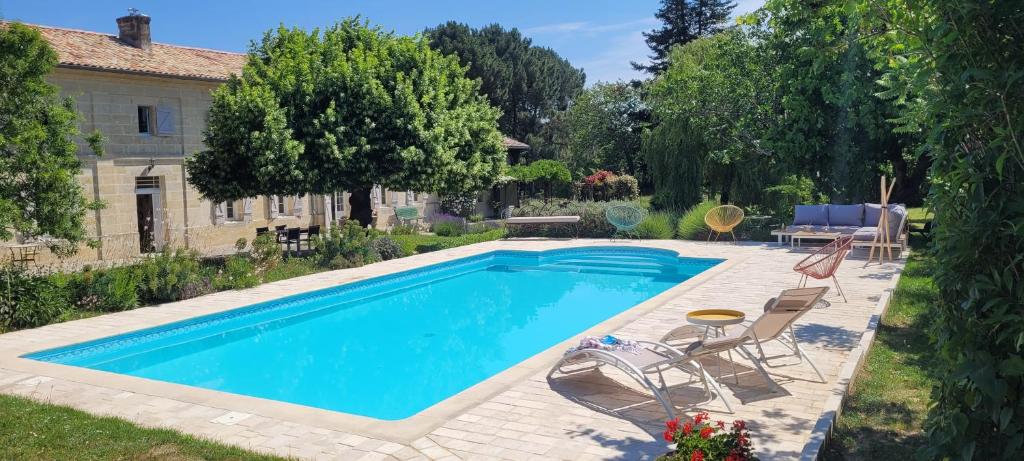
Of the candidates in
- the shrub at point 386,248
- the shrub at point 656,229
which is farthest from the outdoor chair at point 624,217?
the shrub at point 386,248

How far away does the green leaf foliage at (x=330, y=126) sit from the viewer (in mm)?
15789

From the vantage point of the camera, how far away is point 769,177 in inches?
806

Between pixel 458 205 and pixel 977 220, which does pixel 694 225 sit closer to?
pixel 458 205

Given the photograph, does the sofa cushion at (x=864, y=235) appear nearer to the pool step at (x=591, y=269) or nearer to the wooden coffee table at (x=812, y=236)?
the wooden coffee table at (x=812, y=236)

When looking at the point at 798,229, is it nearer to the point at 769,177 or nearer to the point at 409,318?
the point at 769,177

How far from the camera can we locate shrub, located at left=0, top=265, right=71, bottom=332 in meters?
10.0

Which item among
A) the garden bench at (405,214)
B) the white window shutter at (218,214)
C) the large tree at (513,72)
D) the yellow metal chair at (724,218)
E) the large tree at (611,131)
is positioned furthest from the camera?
the large tree at (513,72)

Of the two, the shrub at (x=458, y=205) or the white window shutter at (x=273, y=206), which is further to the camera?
the shrub at (x=458, y=205)

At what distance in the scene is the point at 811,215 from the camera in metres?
A: 16.9

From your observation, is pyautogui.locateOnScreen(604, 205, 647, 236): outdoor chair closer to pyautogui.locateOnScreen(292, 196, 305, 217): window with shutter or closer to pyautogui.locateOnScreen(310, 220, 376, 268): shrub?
pyautogui.locateOnScreen(310, 220, 376, 268): shrub

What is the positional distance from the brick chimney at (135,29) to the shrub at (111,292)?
12643mm

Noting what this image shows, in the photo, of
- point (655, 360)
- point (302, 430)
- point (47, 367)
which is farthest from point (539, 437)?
point (47, 367)

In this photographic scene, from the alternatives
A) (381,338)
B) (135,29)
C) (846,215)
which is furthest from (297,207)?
(846,215)

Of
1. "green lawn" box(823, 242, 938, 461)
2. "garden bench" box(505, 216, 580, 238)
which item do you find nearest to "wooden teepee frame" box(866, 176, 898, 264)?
"green lawn" box(823, 242, 938, 461)
